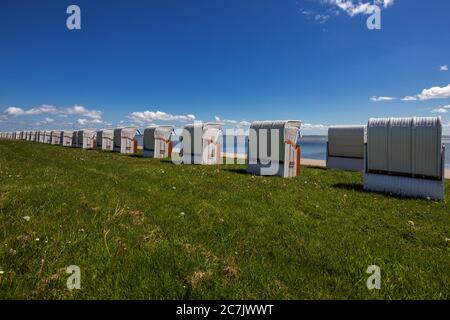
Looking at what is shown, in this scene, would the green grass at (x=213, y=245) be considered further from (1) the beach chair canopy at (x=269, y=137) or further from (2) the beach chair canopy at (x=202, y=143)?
(2) the beach chair canopy at (x=202, y=143)

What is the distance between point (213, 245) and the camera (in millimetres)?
6074

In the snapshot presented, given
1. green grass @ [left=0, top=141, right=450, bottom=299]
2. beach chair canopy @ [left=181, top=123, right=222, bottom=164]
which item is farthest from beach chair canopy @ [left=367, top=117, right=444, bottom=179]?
beach chair canopy @ [left=181, top=123, right=222, bottom=164]

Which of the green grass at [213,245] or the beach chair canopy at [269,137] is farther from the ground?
the beach chair canopy at [269,137]

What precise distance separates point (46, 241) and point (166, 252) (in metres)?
2.42

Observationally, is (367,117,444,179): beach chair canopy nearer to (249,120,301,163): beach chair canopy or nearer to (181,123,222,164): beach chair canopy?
(249,120,301,163): beach chair canopy

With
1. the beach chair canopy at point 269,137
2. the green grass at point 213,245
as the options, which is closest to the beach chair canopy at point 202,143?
the beach chair canopy at point 269,137

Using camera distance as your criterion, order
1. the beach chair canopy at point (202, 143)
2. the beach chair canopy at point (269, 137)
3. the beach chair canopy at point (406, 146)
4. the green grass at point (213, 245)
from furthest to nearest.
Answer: the beach chair canopy at point (202, 143)
the beach chair canopy at point (269, 137)
the beach chair canopy at point (406, 146)
the green grass at point (213, 245)

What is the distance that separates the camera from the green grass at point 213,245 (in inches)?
176

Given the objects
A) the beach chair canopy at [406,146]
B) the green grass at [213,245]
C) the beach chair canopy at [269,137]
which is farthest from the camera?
the beach chair canopy at [269,137]

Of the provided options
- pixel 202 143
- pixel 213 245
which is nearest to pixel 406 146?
pixel 213 245

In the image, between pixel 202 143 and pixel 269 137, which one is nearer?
pixel 269 137

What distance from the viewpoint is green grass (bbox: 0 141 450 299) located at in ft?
14.6

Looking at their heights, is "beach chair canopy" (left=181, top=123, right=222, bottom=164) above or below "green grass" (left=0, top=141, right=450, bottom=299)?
above

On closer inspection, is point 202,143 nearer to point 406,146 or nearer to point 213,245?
point 406,146
